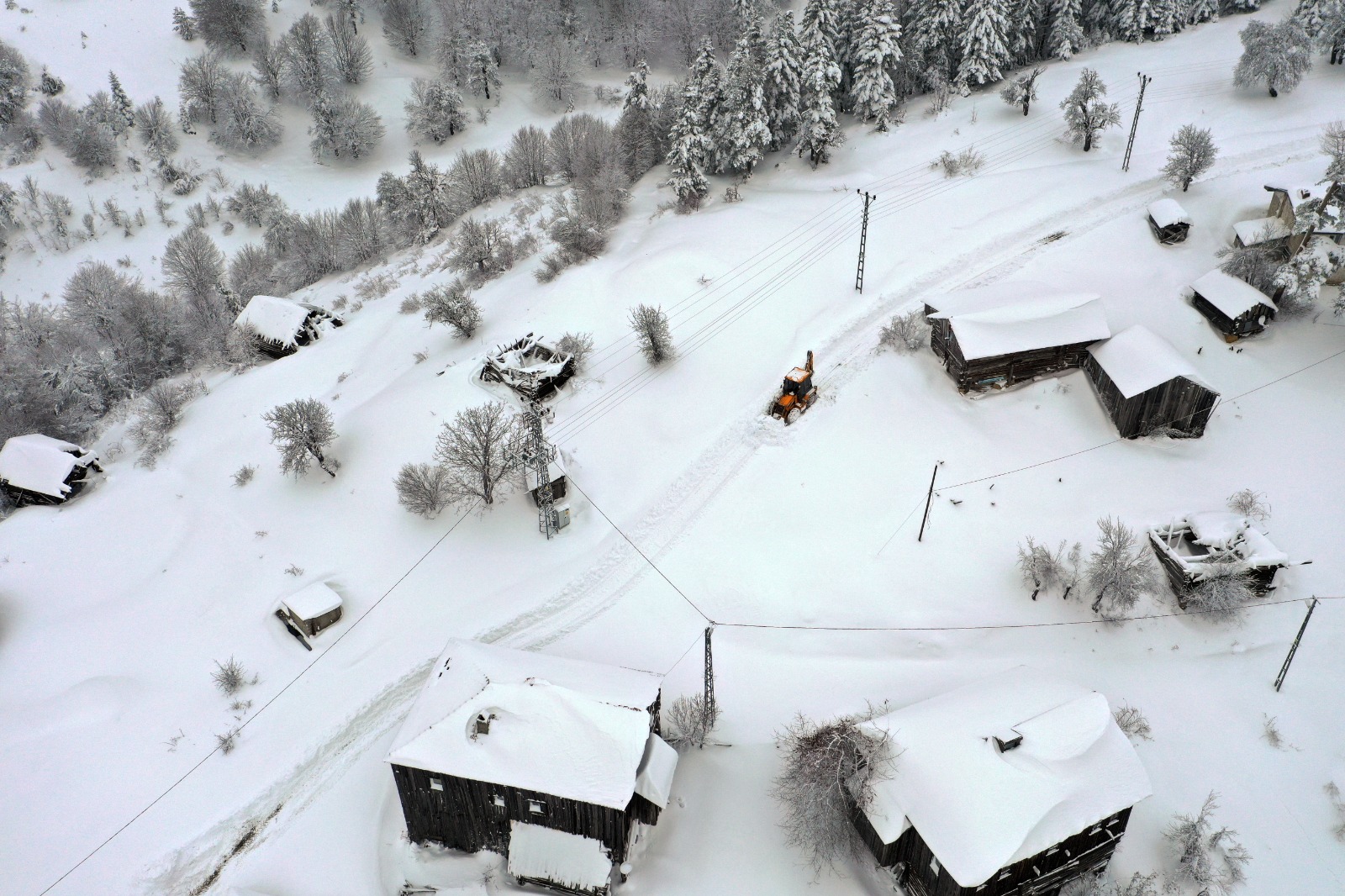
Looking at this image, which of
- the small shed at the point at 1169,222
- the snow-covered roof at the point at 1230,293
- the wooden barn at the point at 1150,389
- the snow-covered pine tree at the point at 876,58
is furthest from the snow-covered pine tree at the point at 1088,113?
the wooden barn at the point at 1150,389

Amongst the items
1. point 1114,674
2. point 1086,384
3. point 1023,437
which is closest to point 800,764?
point 1114,674

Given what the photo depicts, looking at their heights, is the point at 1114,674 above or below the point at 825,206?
below

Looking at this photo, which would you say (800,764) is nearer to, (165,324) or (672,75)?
(165,324)

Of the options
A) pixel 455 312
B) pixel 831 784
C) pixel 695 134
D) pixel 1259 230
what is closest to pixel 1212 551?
pixel 831 784

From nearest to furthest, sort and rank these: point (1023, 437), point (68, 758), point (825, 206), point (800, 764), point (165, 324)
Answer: point (800, 764), point (68, 758), point (1023, 437), point (825, 206), point (165, 324)

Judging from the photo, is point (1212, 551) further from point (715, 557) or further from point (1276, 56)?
point (1276, 56)

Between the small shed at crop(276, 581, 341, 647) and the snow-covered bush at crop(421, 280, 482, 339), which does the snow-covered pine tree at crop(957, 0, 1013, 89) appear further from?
the small shed at crop(276, 581, 341, 647)
